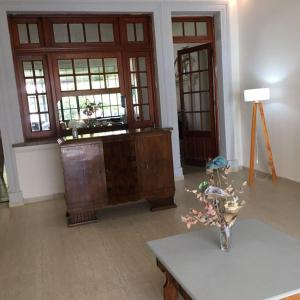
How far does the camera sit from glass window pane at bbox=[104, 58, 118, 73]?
542cm

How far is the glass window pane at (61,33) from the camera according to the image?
16.8ft

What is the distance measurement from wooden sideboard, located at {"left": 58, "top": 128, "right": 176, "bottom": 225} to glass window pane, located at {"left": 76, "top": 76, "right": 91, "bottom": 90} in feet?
5.25

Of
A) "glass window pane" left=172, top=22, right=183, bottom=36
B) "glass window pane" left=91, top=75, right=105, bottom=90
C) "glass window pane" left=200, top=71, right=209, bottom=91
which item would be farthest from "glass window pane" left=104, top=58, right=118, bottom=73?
"glass window pane" left=200, top=71, right=209, bottom=91

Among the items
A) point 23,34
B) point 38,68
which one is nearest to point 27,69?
point 38,68

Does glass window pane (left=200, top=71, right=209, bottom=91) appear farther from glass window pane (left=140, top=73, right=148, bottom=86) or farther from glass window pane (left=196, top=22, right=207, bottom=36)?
glass window pane (left=140, top=73, right=148, bottom=86)

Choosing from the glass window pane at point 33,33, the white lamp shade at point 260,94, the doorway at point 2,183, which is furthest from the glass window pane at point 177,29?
the doorway at point 2,183

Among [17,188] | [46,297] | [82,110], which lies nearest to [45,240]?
[46,297]

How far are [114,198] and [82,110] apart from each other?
6.45 ft

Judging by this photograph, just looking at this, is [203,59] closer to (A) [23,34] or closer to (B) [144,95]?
(B) [144,95]

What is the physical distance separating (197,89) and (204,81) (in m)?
0.21

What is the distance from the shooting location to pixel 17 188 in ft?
16.1

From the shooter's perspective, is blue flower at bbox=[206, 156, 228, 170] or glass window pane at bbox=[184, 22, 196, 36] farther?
glass window pane at bbox=[184, 22, 196, 36]

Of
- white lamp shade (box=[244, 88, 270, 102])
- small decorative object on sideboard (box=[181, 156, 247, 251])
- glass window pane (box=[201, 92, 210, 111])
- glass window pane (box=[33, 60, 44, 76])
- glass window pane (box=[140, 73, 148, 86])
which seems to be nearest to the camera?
small decorative object on sideboard (box=[181, 156, 247, 251])

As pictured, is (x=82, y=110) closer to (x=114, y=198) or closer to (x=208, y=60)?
(x=114, y=198)
